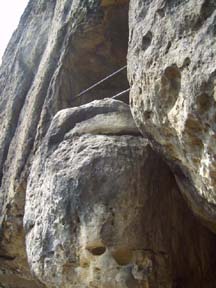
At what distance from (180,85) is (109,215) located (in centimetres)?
70

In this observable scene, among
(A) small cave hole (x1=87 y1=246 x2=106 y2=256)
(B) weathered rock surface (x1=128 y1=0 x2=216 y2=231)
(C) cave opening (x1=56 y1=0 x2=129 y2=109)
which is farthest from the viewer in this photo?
(C) cave opening (x1=56 y1=0 x2=129 y2=109)

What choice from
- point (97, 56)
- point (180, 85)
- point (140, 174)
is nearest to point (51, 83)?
point (97, 56)

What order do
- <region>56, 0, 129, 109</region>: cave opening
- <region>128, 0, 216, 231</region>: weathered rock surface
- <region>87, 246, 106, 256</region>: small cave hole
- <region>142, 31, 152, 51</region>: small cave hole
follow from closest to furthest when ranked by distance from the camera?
<region>128, 0, 216, 231</region>: weathered rock surface, <region>142, 31, 152, 51</region>: small cave hole, <region>87, 246, 106, 256</region>: small cave hole, <region>56, 0, 129, 109</region>: cave opening

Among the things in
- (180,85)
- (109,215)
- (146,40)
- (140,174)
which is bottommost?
(109,215)

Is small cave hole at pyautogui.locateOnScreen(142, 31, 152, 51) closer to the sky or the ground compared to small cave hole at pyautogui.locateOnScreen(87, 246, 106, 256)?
closer to the sky

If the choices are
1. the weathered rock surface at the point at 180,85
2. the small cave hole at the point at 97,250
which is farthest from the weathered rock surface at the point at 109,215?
the weathered rock surface at the point at 180,85

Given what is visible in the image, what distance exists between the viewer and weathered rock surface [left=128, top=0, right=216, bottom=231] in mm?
1464

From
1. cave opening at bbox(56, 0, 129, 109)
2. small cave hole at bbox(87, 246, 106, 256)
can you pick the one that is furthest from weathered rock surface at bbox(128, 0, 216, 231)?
cave opening at bbox(56, 0, 129, 109)

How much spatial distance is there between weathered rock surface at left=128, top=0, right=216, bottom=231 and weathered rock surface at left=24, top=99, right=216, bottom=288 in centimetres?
22

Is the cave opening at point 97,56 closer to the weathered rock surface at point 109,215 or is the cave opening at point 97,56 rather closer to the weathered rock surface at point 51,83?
the weathered rock surface at point 51,83

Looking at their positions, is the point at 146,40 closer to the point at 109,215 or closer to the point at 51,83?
the point at 109,215

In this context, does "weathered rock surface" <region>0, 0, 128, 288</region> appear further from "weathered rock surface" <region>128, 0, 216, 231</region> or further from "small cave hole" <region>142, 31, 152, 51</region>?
"small cave hole" <region>142, 31, 152, 51</region>

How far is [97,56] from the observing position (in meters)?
3.26

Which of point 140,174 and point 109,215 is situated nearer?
point 109,215
